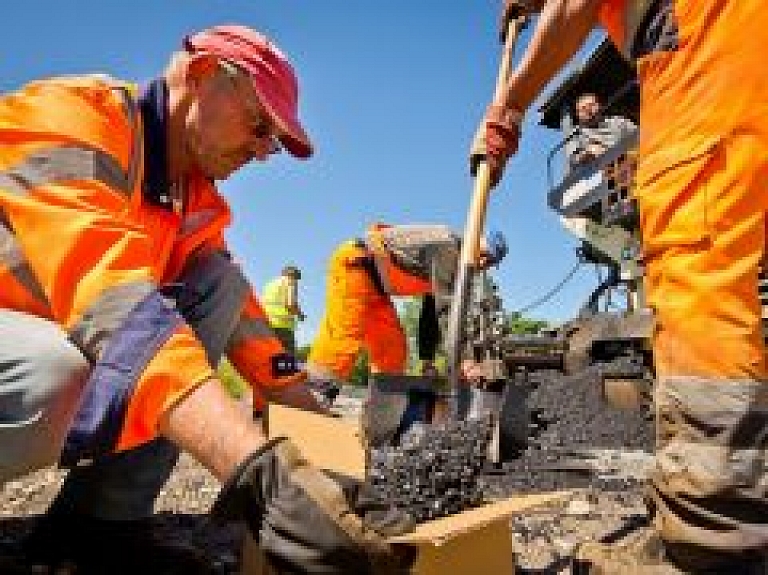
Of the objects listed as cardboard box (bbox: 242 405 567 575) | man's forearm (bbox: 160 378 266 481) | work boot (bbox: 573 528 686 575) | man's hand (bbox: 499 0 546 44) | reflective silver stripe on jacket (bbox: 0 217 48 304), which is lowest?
work boot (bbox: 573 528 686 575)

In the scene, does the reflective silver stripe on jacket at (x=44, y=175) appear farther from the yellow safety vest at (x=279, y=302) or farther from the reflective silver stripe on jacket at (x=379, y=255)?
the yellow safety vest at (x=279, y=302)

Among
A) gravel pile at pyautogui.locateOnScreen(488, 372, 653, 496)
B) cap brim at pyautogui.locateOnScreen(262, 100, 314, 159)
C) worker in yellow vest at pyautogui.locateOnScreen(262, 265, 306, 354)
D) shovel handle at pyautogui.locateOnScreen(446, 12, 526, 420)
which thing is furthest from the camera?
worker in yellow vest at pyautogui.locateOnScreen(262, 265, 306, 354)

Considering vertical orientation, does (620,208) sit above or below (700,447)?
above

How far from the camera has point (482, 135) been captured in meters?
2.75

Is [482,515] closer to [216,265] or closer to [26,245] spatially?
[26,245]

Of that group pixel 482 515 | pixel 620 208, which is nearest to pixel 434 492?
pixel 482 515

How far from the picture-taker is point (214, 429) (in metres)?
1.29

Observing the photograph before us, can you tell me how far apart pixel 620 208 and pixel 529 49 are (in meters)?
11.2

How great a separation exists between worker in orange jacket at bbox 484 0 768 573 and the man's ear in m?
1.08

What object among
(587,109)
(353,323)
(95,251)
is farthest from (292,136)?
(587,109)

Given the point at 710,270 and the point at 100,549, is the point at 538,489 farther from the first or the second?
the point at 710,270

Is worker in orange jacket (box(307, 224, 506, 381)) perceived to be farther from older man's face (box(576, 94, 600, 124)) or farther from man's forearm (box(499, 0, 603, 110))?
older man's face (box(576, 94, 600, 124))

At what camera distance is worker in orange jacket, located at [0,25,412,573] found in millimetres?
1283

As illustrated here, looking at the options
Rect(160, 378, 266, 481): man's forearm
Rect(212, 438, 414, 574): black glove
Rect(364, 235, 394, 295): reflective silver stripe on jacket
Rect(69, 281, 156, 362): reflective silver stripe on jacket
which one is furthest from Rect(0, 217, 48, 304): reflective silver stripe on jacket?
Rect(364, 235, 394, 295): reflective silver stripe on jacket
